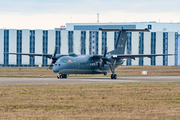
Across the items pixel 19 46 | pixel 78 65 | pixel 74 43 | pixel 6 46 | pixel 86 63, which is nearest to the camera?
pixel 78 65

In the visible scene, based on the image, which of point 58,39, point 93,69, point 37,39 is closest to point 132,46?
point 58,39

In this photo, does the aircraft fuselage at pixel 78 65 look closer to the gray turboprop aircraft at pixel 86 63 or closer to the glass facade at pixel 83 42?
the gray turboprop aircraft at pixel 86 63

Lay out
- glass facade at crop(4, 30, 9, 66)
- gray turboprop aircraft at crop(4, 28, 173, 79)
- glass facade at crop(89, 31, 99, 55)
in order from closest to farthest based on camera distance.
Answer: gray turboprop aircraft at crop(4, 28, 173, 79) < glass facade at crop(4, 30, 9, 66) < glass facade at crop(89, 31, 99, 55)

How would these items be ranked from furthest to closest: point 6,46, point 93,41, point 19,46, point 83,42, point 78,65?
point 93,41 < point 6,46 < point 83,42 < point 19,46 < point 78,65

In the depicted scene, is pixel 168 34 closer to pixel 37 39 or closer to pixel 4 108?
pixel 37 39

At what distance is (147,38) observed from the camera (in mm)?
116438

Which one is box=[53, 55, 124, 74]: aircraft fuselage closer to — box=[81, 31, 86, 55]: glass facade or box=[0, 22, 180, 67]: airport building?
box=[0, 22, 180, 67]: airport building

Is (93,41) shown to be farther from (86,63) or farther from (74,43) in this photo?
(86,63)

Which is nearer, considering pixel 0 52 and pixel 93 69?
pixel 93 69

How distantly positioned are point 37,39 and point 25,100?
9466cm

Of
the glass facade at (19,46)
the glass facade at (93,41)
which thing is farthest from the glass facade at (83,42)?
the glass facade at (19,46)

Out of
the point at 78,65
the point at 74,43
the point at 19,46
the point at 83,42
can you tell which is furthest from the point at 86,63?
the point at 19,46

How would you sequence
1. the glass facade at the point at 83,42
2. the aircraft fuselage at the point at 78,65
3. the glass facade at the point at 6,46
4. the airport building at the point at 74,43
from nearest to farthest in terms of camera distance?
the aircraft fuselage at the point at 78,65 < the airport building at the point at 74,43 < the glass facade at the point at 6,46 < the glass facade at the point at 83,42

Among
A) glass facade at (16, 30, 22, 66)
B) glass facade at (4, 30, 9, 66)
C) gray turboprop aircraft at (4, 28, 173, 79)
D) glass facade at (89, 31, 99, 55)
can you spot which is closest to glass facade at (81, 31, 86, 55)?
glass facade at (89, 31, 99, 55)
